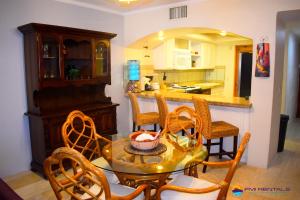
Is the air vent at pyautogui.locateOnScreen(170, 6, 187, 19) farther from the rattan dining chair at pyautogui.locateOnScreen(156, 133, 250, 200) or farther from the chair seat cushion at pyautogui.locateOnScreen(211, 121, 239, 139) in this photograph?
the rattan dining chair at pyautogui.locateOnScreen(156, 133, 250, 200)

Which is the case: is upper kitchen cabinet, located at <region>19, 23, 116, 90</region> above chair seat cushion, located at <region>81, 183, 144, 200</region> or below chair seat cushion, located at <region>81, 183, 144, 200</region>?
above

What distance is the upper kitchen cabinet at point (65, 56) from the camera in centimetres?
303

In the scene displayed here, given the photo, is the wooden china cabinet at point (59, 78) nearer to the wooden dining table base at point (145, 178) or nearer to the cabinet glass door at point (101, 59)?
the cabinet glass door at point (101, 59)

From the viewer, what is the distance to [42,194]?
283 centimetres

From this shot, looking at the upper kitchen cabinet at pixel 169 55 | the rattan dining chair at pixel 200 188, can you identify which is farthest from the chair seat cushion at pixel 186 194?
the upper kitchen cabinet at pixel 169 55

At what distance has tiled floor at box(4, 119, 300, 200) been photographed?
278 centimetres

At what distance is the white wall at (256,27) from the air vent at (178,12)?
3.6 inches

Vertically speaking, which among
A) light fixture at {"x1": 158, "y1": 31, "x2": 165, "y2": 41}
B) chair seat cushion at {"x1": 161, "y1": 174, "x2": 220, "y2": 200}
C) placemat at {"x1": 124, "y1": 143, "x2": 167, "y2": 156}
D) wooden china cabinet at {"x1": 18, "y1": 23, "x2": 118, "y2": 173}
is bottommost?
chair seat cushion at {"x1": 161, "y1": 174, "x2": 220, "y2": 200}

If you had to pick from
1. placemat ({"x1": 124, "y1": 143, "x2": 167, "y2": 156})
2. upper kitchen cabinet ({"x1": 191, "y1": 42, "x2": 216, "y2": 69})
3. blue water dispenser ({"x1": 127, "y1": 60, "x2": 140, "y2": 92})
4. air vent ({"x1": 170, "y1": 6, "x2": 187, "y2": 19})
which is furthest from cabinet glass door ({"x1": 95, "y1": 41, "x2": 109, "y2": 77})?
upper kitchen cabinet ({"x1": 191, "y1": 42, "x2": 216, "y2": 69})

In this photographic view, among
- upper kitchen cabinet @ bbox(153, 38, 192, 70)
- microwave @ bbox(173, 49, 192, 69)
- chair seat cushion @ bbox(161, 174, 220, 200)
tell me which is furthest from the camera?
microwave @ bbox(173, 49, 192, 69)

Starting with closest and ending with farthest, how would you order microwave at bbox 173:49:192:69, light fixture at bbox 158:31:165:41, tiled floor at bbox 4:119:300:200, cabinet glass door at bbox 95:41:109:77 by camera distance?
tiled floor at bbox 4:119:300:200, cabinet glass door at bbox 95:41:109:77, light fixture at bbox 158:31:165:41, microwave at bbox 173:49:192:69

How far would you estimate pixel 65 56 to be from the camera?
341cm

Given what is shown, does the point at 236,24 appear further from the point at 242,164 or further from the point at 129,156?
the point at 129,156

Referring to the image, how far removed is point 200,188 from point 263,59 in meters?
2.20
